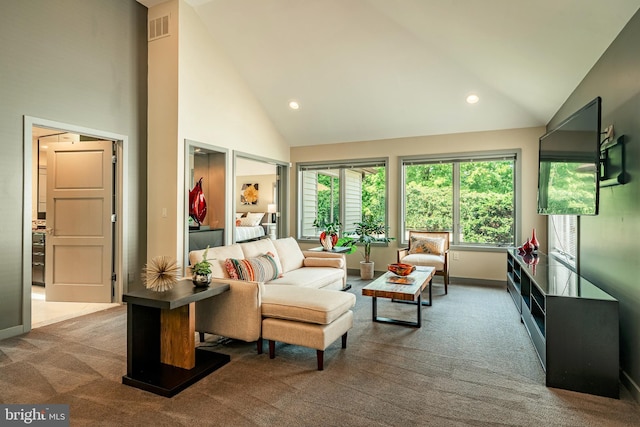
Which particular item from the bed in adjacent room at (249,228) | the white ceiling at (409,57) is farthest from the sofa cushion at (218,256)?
the white ceiling at (409,57)

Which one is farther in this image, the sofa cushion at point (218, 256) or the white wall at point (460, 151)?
Result: the white wall at point (460, 151)

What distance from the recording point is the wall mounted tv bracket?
2.61 m

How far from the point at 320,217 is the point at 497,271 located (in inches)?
129

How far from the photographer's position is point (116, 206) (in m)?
4.55

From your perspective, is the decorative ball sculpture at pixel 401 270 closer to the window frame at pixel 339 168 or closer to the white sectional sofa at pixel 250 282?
the white sectional sofa at pixel 250 282

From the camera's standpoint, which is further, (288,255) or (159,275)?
(288,255)

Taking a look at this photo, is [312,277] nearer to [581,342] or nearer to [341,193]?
[581,342]

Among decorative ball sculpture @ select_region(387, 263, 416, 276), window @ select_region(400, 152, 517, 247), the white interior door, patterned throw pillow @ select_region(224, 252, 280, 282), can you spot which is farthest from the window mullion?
the white interior door

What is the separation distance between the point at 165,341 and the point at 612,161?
3.63 metres

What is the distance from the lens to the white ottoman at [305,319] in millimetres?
2717

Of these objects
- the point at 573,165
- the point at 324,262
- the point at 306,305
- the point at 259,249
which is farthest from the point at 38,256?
the point at 573,165

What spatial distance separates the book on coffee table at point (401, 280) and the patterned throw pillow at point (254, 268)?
1.24 metres

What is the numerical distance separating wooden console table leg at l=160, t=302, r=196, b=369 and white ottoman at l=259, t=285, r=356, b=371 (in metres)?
0.56

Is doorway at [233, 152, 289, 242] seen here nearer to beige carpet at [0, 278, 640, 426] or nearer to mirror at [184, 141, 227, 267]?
mirror at [184, 141, 227, 267]
